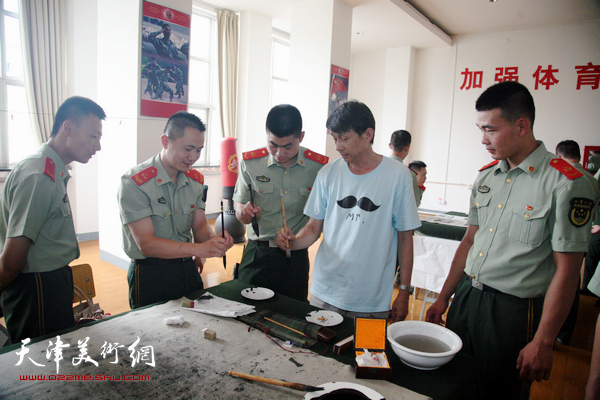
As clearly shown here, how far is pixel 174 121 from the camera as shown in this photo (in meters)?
1.75

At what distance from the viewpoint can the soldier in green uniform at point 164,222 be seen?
1.65 m

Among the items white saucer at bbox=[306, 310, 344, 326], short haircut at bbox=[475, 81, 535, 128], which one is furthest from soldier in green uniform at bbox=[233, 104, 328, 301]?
short haircut at bbox=[475, 81, 535, 128]

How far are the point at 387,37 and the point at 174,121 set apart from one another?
6861 millimetres

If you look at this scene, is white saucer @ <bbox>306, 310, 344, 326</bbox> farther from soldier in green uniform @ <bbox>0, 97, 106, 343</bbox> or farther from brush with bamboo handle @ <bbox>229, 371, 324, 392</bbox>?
soldier in green uniform @ <bbox>0, 97, 106, 343</bbox>

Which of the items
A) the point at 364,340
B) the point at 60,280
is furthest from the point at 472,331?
the point at 60,280

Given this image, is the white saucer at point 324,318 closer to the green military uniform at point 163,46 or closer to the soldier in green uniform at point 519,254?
the soldier in green uniform at point 519,254

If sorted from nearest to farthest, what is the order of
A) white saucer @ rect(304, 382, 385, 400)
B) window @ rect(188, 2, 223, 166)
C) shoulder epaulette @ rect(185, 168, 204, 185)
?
white saucer @ rect(304, 382, 385, 400) → shoulder epaulette @ rect(185, 168, 204, 185) → window @ rect(188, 2, 223, 166)

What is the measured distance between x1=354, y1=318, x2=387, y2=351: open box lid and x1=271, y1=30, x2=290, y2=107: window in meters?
6.70

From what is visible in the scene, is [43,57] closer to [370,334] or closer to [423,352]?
[370,334]

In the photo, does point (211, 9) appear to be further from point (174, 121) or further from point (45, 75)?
point (174, 121)

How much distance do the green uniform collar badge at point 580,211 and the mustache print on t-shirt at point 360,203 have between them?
681 mm

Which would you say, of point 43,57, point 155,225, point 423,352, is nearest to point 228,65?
point 43,57

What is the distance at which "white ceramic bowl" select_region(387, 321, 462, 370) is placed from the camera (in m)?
1.08

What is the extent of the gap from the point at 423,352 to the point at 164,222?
1.27 metres
